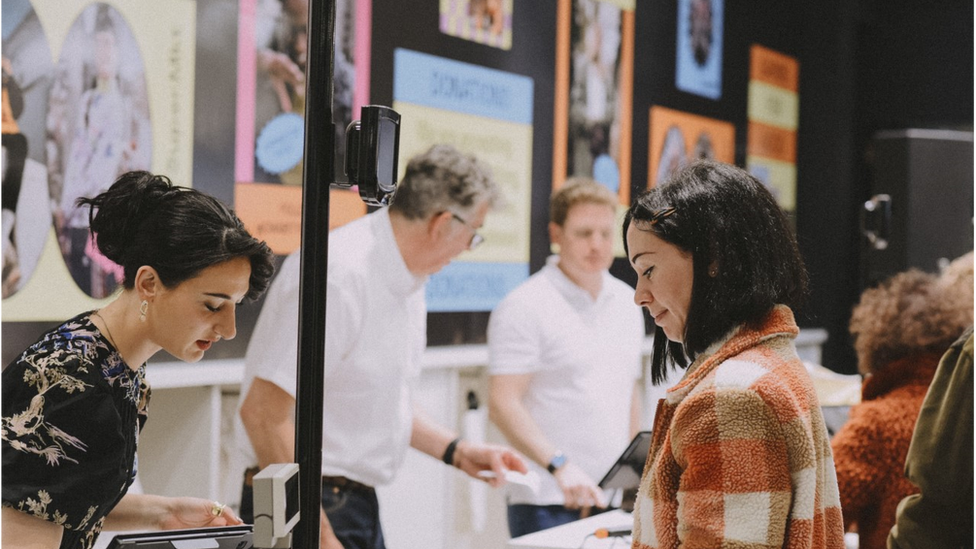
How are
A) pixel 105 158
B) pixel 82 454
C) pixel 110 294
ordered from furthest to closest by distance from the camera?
pixel 105 158 → pixel 110 294 → pixel 82 454

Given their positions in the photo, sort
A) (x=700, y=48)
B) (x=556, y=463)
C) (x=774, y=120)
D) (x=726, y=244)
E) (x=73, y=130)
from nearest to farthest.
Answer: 1. (x=726, y=244)
2. (x=73, y=130)
3. (x=556, y=463)
4. (x=700, y=48)
5. (x=774, y=120)

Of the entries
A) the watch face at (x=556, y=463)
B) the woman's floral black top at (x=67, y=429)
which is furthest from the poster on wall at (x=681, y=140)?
the woman's floral black top at (x=67, y=429)

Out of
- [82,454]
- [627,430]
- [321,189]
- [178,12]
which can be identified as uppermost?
[178,12]

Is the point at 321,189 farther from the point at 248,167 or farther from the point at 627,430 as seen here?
the point at 627,430

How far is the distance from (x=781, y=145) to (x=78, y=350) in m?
5.18

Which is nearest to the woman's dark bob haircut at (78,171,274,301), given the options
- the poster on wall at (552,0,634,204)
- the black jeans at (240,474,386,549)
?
the black jeans at (240,474,386,549)

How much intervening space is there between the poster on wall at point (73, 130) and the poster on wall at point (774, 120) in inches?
159

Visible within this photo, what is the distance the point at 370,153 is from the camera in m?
1.30

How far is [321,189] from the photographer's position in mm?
1293

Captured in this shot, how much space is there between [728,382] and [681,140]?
12.3 feet

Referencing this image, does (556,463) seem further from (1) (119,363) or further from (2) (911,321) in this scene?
(1) (119,363)

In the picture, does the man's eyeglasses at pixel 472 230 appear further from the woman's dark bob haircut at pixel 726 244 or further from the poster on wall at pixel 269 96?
the woman's dark bob haircut at pixel 726 244

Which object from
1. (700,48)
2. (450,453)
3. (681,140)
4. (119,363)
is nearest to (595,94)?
(681,140)

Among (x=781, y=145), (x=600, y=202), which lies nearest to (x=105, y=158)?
(x=600, y=202)
